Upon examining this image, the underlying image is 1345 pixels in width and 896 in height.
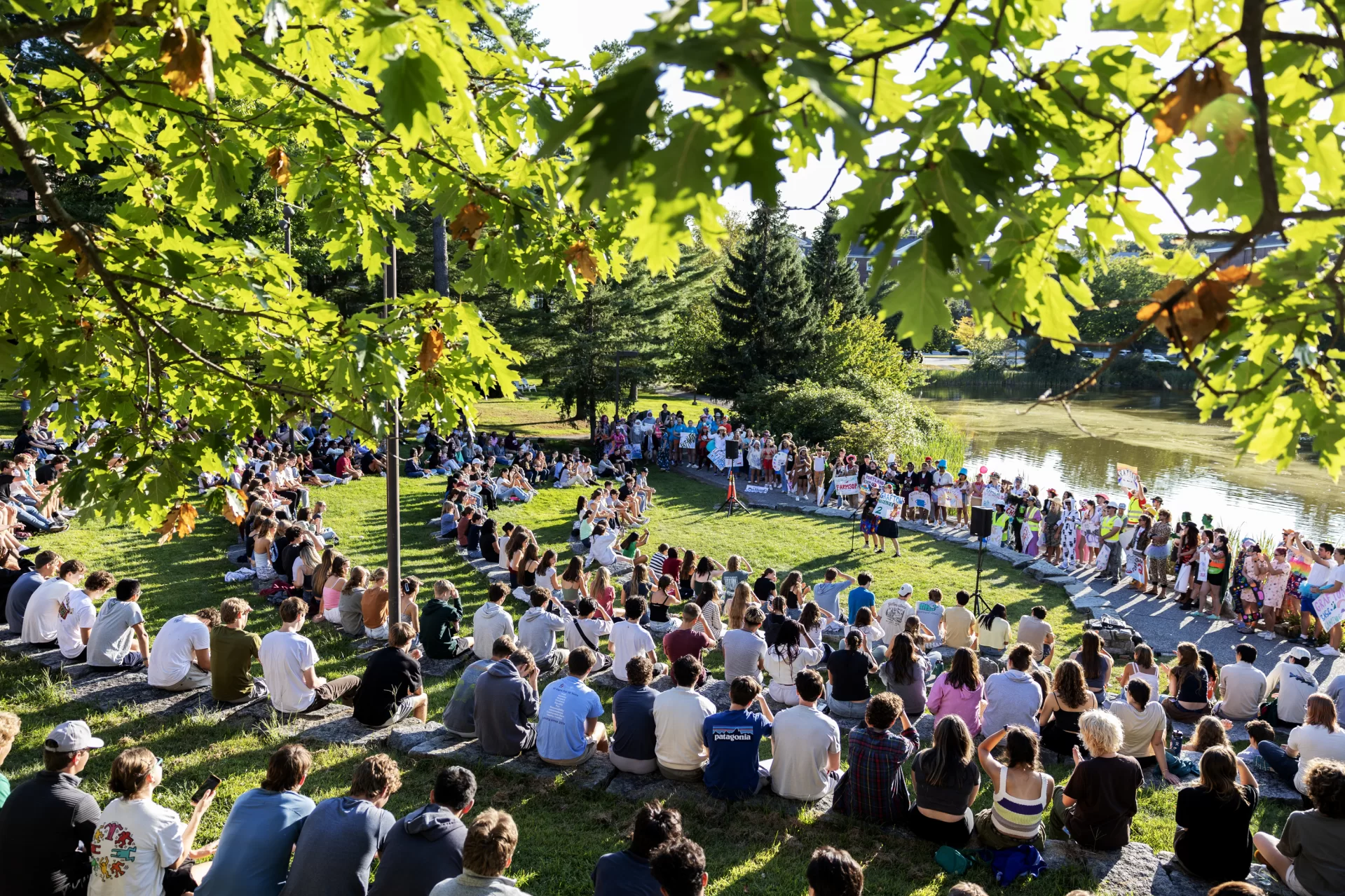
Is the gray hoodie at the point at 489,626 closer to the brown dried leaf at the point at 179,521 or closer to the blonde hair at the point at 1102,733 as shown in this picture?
the brown dried leaf at the point at 179,521

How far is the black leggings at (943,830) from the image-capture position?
5527 mm

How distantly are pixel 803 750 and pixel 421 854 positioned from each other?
9.24 feet

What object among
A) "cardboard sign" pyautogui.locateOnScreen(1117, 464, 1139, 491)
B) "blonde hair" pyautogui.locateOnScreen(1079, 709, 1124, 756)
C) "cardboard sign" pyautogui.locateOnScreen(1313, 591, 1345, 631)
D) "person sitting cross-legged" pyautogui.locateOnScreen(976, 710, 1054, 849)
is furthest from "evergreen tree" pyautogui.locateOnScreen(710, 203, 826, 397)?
"person sitting cross-legged" pyautogui.locateOnScreen(976, 710, 1054, 849)

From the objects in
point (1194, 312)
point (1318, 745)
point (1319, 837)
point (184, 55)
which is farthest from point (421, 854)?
point (1318, 745)

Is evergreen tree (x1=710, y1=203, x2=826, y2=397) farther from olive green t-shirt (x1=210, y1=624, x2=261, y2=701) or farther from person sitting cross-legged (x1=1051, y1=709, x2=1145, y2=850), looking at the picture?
person sitting cross-legged (x1=1051, y1=709, x2=1145, y2=850)

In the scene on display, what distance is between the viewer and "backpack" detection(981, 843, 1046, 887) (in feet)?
17.1

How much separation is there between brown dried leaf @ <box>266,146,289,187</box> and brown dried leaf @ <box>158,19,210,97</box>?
135 centimetres

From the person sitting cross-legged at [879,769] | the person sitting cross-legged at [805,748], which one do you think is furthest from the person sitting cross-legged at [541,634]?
the person sitting cross-legged at [879,769]

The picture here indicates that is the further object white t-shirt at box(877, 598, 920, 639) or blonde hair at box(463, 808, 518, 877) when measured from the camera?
white t-shirt at box(877, 598, 920, 639)

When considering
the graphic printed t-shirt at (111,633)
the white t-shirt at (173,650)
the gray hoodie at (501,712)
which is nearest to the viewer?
the gray hoodie at (501,712)

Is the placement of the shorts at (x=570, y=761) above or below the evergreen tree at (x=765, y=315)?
below

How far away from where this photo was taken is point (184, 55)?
3320 mm

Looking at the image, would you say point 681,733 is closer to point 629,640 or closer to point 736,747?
point 736,747

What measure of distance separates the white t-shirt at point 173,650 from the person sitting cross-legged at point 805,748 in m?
5.08
